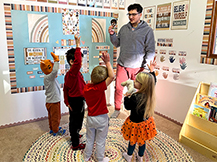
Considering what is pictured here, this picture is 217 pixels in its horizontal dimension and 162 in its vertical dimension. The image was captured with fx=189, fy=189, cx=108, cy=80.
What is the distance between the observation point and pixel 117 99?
2.81 meters

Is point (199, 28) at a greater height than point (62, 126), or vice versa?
point (199, 28)

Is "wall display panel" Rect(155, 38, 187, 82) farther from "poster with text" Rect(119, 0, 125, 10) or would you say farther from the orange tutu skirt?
the orange tutu skirt

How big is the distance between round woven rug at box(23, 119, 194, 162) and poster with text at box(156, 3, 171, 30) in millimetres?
1559

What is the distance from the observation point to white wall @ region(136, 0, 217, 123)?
2.30m

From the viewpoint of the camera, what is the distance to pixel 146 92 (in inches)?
61.6

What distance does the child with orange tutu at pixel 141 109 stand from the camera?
156 centimetres

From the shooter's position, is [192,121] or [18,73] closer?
[192,121]

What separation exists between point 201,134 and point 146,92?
0.97 meters

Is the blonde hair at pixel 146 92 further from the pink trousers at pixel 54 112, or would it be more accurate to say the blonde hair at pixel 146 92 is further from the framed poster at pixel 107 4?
the framed poster at pixel 107 4

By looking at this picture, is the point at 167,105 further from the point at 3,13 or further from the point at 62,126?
the point at 3,13

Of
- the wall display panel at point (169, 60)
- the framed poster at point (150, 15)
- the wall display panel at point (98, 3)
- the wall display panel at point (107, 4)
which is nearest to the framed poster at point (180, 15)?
the wall display panel at point (169, 60)

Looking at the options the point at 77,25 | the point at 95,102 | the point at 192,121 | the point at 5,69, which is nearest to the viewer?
the point at 95,102

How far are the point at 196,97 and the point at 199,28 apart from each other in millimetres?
848

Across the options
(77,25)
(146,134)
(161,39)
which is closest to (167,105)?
(161,39)
